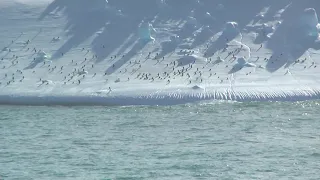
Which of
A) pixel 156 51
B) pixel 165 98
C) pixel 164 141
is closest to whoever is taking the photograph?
pixel 164 141

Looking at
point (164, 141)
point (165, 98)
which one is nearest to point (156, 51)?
point (165, 98)

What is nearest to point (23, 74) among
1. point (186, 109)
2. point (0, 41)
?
point (0, 41)

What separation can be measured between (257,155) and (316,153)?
172 centimetres

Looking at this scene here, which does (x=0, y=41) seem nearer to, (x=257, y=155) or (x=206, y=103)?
(x=206, y=103)

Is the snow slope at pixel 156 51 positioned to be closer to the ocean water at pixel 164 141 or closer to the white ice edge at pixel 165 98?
the white ice edge at pixel 165 98

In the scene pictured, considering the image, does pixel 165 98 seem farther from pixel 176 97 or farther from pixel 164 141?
pixel 164 141

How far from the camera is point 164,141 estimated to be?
2748 centimetres

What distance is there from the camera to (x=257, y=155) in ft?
82.9

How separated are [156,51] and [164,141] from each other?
10122 millimetres

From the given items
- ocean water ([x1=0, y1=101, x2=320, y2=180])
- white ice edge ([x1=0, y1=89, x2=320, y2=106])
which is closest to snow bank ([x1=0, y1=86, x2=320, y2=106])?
white ice edge ([x1=0, y1=89, x2=320, y2=106])

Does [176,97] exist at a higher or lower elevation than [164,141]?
higher

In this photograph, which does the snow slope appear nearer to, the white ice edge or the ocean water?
the white ice edge

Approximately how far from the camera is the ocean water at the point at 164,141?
23484 millimetres

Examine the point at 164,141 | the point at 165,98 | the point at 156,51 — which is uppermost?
the point at 156,51
